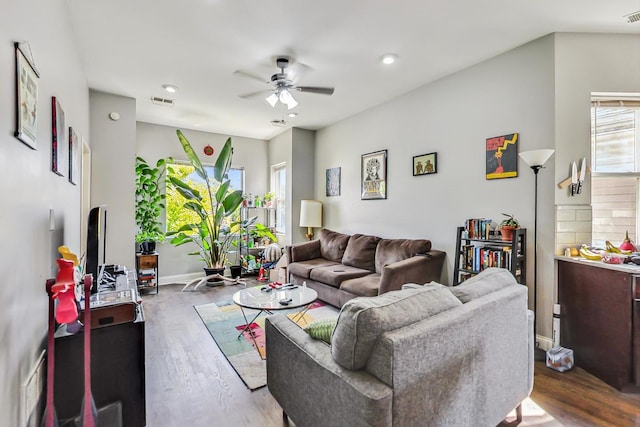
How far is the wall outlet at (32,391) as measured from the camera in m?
1.31

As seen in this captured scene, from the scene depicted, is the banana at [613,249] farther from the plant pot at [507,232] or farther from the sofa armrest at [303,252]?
the sofa armrest at [303,252]

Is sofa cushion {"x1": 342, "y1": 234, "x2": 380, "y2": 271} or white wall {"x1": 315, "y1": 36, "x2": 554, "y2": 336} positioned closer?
white wall {"x1": 315, "y1": 36, "x2": 554, "y2": 336}

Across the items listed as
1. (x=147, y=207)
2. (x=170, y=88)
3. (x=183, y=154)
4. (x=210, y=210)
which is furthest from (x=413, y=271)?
(x=183, y=154)

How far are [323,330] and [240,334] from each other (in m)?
1.85

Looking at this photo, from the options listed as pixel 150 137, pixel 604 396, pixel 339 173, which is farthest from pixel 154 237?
pixel 604 396

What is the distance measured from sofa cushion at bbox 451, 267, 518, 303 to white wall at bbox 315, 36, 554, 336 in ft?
3.51

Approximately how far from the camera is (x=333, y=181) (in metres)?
5.42

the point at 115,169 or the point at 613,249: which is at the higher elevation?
the point at 115,169

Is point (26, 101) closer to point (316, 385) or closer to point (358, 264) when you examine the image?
point (316, 385)

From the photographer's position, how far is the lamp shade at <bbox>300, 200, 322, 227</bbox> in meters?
5.48

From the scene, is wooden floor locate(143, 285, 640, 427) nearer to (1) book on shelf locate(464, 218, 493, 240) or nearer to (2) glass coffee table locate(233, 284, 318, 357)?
(2) glass coffee table locate(233, 284, 318, 357)

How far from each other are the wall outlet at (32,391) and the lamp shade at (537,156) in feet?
11.3

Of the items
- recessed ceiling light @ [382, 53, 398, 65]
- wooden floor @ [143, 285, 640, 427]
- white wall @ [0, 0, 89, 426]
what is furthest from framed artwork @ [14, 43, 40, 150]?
recessed ceiling light @ [382, 53, 398, 65]

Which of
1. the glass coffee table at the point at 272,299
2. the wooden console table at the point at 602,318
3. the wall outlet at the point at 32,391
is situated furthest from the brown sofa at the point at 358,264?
the wall outlet at the point at 32,391
